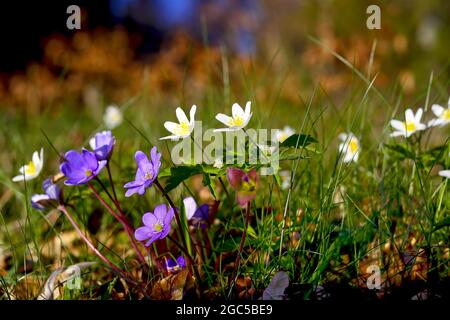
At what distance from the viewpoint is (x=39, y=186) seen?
1665 millimetres

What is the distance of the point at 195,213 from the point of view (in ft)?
4.16

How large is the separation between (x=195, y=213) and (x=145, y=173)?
0.24m

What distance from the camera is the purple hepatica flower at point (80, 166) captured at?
3.60 feet

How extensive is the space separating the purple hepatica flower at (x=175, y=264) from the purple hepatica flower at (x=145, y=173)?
0.20 meters

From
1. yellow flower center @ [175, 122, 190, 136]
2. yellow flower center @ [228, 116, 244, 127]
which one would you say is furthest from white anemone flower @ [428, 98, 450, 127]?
yellow flower center @ [175, 122, 190, 136]

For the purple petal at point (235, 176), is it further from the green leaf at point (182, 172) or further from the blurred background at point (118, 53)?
the blurred background at point (118, 53)

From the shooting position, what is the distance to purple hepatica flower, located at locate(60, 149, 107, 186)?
3.60ft

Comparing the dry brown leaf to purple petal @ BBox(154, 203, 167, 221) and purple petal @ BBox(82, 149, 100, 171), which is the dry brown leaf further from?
purple petal @ BBox(82, 149, 100, 171)

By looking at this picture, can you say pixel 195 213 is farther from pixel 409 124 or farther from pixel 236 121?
pixel 409 124

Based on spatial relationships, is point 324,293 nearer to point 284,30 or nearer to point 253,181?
point 253,181

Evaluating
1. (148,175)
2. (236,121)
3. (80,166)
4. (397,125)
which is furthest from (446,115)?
(80,166)

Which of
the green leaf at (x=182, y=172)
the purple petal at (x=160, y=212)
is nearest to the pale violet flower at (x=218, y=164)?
the green leaf at (x=182, y=172)
